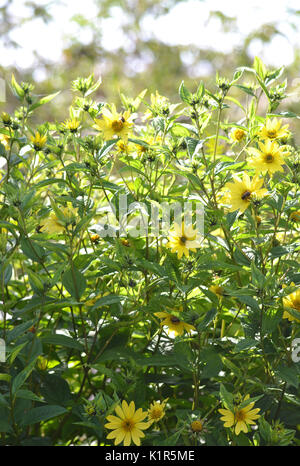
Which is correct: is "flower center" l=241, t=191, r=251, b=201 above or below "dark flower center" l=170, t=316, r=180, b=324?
above

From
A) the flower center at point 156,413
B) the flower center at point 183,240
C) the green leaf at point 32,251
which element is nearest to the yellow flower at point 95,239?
the green leaf at point 32,251

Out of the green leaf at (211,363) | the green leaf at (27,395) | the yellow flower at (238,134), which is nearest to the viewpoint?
the green leaf at (27,395)

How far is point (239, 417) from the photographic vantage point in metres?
0.71

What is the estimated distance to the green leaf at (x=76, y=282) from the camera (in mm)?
801

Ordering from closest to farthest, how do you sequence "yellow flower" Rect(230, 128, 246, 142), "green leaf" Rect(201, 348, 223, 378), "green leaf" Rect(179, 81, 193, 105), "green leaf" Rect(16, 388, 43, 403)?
"green leaf" Rect(16, 388, 43, 403), "green leaf" Rect(201, 348, 223, 378), "green leaf" Rect(179, 81, 193, 105), "yellow flower" Rect(230, 128, 246, 142)

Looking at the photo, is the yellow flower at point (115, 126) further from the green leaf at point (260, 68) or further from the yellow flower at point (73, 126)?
the green leaf at point (260, 68)

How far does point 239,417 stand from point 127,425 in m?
0.16

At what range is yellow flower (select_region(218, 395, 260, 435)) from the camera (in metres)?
0.70

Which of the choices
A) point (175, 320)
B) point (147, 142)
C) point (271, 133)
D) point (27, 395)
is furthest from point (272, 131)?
point (27, 395)

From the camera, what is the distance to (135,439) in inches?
28.1

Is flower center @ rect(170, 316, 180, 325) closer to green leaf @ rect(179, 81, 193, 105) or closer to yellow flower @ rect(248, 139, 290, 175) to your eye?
yellow flower @ rect(248, 139, 290, 175)

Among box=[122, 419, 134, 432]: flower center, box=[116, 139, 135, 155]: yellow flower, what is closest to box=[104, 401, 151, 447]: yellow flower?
Result: box=[122, 419, 134, 432]: flower center

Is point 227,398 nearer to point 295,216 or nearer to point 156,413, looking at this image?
point 156,413

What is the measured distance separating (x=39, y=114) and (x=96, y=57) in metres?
1.06
